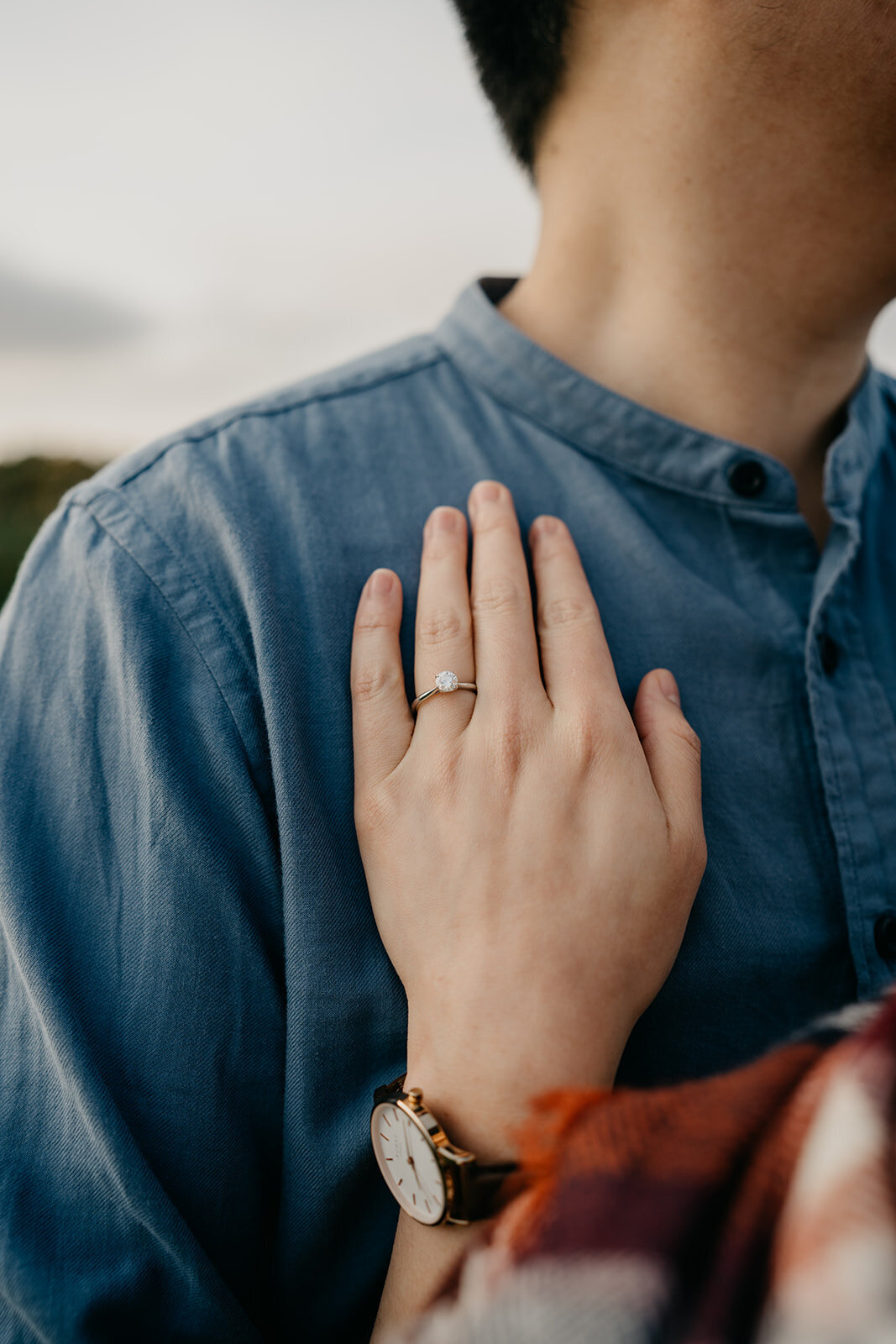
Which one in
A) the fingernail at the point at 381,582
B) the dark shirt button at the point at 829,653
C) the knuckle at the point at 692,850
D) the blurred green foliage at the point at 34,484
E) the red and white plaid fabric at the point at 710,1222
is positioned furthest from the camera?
the blurred green foliage at the point at 34,484

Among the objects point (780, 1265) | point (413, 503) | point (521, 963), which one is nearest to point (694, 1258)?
A: point (780, 1265)

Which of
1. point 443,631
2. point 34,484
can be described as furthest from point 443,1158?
point 34,484

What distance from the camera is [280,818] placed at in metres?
0.80

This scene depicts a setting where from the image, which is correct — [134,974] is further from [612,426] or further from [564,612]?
[612,426]

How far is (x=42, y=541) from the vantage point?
931mm

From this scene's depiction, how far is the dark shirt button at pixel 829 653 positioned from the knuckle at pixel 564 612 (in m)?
0.33

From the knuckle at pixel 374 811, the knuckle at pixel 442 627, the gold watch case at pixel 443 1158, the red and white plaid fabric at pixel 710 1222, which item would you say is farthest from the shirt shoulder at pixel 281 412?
the red and white plaid fabric at pixel 710 1222

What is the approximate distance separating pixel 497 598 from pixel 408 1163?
1.81 ft

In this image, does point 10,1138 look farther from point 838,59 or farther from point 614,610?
point 838,59

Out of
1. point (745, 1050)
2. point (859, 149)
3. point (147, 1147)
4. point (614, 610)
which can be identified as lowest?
point (745, 1050)

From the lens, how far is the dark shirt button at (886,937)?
0.90 meters

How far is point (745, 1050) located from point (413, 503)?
0.73 metres

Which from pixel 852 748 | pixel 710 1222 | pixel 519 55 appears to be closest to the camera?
pixel 710 1222

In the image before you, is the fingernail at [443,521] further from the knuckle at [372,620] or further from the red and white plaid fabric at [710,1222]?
the red and white plaid fabric at [710,1222]
